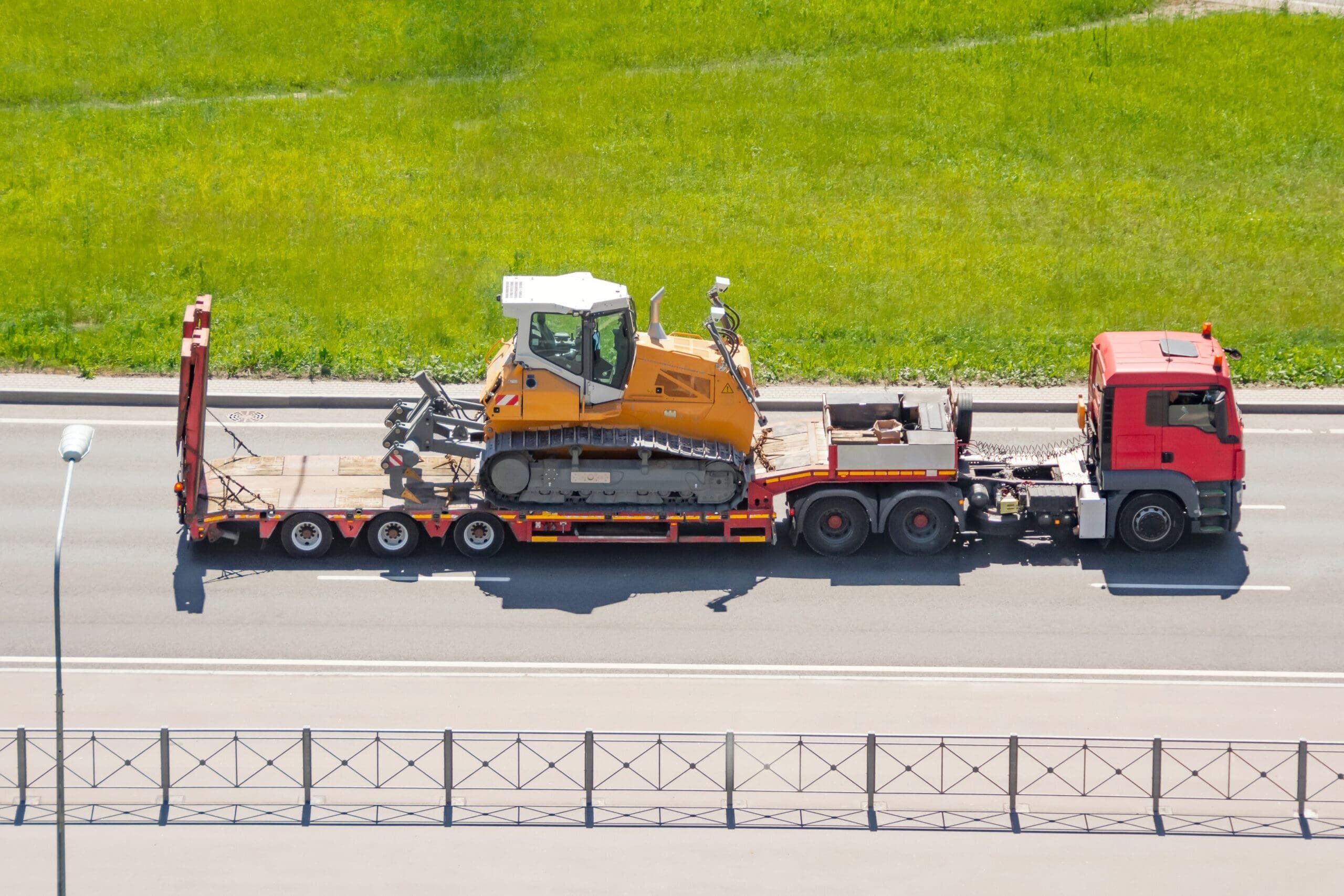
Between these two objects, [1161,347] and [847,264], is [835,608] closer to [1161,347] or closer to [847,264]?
[1161,347]

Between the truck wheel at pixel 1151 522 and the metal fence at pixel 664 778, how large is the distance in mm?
5387

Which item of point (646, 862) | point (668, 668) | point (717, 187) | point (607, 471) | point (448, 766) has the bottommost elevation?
point (646, 862)

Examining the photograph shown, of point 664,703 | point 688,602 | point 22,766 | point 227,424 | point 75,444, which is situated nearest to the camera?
point 75,444

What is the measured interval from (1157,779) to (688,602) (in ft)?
24.1

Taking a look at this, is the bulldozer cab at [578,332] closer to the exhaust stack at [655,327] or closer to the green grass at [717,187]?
the exhaust stack at [655,327]

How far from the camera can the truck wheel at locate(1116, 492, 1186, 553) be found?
2534 centimetres

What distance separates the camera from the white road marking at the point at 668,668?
22.6 metres

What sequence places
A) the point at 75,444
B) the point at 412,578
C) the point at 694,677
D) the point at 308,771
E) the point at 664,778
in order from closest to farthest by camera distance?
1. the point at 75,444
2. the point at 308,771
3. the point at 664,778
4. the point at 694,677
5. the point at 412,578

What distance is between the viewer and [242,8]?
5109cm

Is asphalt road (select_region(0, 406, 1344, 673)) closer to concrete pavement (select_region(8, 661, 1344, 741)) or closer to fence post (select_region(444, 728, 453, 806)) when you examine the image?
concrete pavement (select_region(8, 661, 1344, 741))

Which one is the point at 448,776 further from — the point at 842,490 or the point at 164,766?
the point at 842,490

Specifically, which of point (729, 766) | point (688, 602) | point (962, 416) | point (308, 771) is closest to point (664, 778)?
point (729, 766)

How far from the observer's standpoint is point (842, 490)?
25.2 metres

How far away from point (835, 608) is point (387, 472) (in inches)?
263
